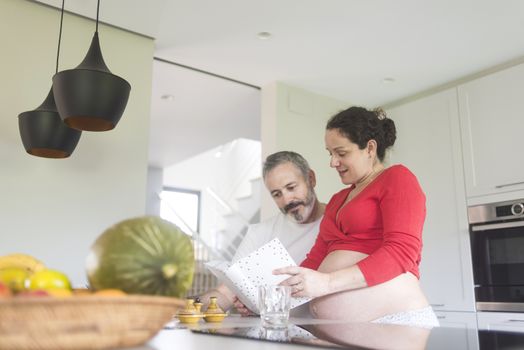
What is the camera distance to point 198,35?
2592 mm

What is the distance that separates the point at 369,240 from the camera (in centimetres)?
141

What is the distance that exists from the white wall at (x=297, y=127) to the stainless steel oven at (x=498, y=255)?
972 mm

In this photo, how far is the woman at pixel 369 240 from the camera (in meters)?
1.25

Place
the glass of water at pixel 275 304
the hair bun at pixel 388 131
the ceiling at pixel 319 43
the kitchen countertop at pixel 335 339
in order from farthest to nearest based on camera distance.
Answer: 1. the ceiling at pixel 319 43
2. the hair bun at pixel 388 131
3. the glass of water at pixel 275 304
4. the kitchen countertop at pixel 335 339

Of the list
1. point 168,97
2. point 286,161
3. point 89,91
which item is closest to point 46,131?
point 89,91

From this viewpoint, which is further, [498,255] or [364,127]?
[498,255]

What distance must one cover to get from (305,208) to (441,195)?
1444 millimetres

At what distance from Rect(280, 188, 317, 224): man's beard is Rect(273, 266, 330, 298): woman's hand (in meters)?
0.72

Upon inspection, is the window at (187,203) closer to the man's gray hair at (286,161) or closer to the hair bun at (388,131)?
the man's gray hair at (286,161)

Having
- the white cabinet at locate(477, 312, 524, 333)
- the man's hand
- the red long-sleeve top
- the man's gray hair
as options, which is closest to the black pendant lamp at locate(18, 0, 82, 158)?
the man's gray hair

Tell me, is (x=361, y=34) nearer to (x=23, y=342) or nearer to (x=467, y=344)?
(x=467, y=344)

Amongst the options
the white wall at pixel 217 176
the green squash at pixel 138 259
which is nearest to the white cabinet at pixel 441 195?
the green squash at pixel 138 259

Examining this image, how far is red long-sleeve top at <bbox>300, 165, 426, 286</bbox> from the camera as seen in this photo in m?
1.26

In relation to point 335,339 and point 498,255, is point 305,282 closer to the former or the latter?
point 335,339
